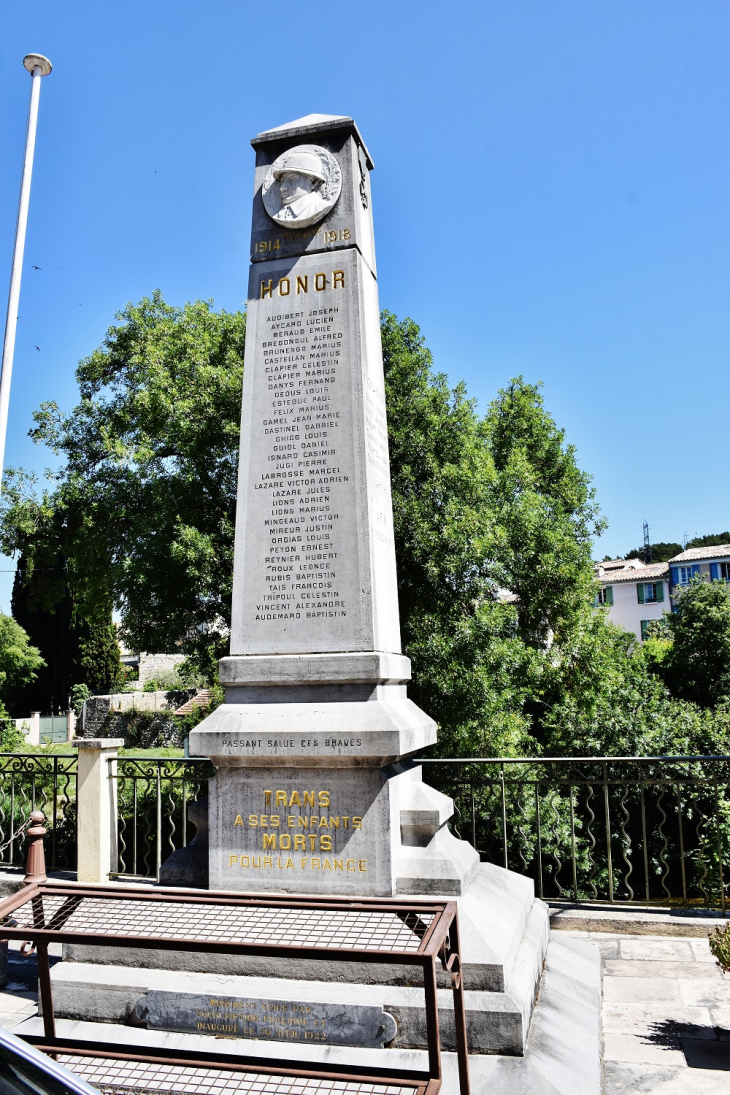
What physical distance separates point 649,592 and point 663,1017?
52902 mm

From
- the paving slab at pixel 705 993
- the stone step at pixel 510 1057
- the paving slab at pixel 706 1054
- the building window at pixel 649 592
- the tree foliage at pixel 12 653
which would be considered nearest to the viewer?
the stone step at pixel 510 1057

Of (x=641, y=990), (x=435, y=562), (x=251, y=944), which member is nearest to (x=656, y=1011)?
(x=641, y=990)

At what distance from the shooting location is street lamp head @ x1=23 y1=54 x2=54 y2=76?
10.9m

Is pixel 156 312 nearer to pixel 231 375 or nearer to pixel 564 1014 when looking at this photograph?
pixel 231 375

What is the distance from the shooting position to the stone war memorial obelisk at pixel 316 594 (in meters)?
4.75

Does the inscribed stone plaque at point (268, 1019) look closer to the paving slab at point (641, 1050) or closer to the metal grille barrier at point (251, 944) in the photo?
the metal grille barrier at point (251, 944)

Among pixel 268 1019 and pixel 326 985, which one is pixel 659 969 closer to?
pixel 326 985

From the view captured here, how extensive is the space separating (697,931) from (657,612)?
50.5 metres

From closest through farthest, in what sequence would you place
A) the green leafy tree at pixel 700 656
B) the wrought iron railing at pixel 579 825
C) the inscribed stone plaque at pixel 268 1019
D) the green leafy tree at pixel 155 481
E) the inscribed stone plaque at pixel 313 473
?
the inscribed stone plaque at pixel 268 1019, the inscribed stone plaque at pixel 313 473, the wrought iron railing at pixel 579 825, the green leafy tree at pixel 155 481, the green leafy tree at pixel 700 656

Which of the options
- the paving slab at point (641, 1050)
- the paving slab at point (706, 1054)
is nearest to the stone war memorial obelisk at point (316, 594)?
the paving slab at point (641, 1050)

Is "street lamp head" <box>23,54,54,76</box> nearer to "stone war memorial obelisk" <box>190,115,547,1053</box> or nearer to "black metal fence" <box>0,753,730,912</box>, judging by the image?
"stone war memorial obelisk" <box>190,115,547,1053</box>

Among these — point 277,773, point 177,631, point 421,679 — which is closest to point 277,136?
point 277,773

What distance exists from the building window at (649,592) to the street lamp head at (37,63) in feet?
164

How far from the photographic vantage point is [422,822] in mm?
4910
